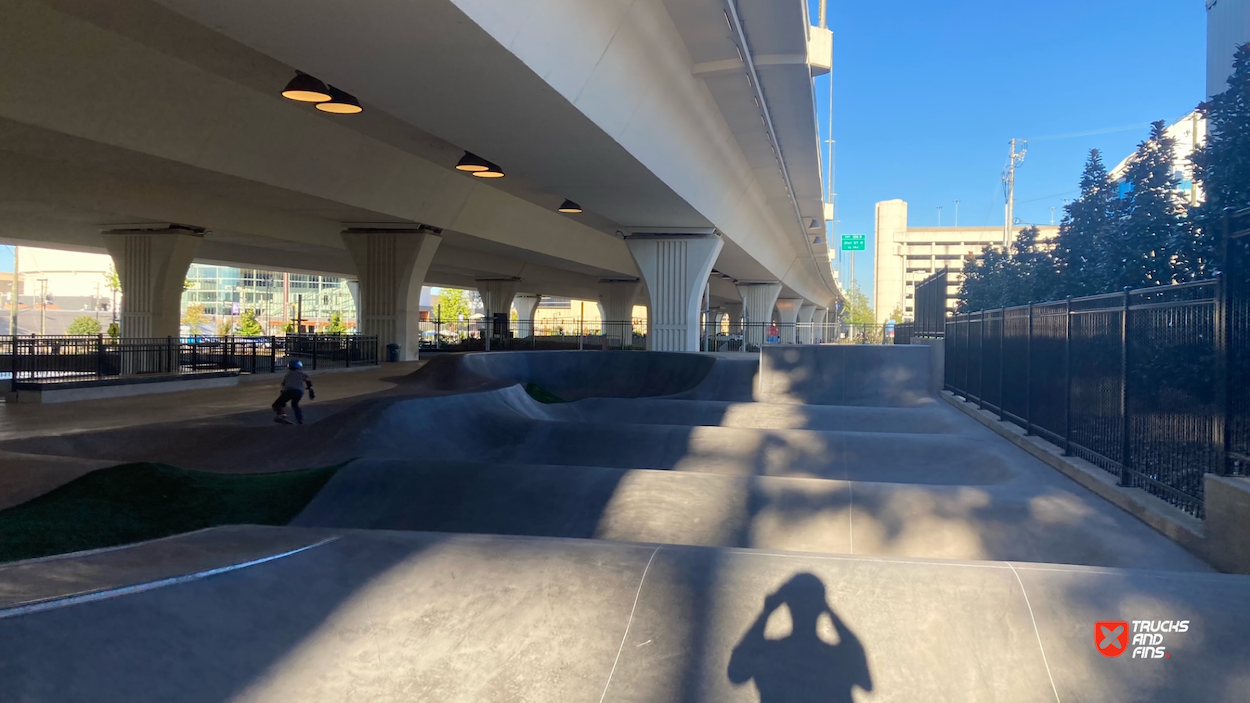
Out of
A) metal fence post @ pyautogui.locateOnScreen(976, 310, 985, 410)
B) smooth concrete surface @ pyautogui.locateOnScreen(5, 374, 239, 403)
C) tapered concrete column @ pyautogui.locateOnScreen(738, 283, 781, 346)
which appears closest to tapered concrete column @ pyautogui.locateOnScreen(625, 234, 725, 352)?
metal fence post @ pyautogui.locateOnScreen(976, 310, 985, 410)

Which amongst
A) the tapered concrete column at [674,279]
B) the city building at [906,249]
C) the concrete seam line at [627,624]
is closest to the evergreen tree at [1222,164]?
the concrete seam line at [627,624]

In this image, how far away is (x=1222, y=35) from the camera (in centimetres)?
2555

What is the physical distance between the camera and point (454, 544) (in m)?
5.84

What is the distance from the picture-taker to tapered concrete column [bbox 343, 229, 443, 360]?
32.8 metres

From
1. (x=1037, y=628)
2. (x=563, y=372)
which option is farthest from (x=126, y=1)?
(x=563, y=372)

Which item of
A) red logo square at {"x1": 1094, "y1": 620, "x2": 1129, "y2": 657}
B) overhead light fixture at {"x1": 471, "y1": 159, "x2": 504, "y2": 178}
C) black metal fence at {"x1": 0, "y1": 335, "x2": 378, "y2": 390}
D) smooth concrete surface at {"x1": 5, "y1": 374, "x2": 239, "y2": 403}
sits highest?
overhead light fixture at {"x1": 471, "y1": 159, "x2": 504, "y2": 178}

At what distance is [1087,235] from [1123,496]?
42.0 feet

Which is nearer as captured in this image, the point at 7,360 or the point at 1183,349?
the point at 1183,349

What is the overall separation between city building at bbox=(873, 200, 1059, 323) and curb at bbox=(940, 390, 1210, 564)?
148m

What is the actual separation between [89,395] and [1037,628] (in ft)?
68.3

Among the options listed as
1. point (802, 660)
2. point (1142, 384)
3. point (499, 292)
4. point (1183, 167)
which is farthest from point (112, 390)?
point (499, 292)

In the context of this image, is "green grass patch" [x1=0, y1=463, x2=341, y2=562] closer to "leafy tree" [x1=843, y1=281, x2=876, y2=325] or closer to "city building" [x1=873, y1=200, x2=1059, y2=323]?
"leafy tree" [x1=843, y1=281, x2=876, y2=325]

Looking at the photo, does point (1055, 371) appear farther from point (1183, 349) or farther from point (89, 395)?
point (89, 395)

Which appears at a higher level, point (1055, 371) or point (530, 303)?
point (530, 303)
